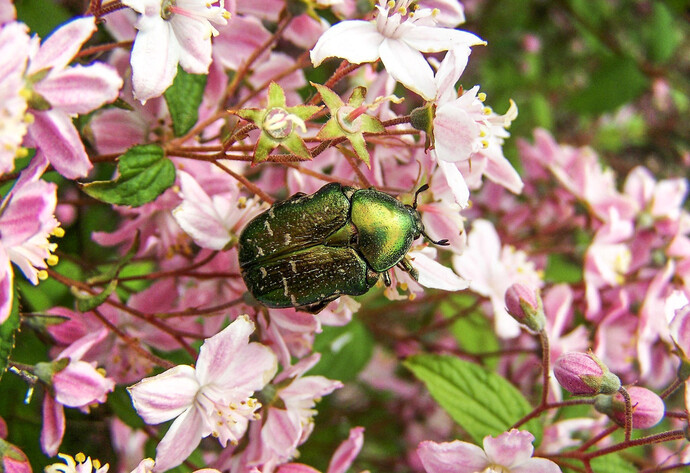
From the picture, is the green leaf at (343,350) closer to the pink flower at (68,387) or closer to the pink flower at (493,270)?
the pink flower at (493,270)

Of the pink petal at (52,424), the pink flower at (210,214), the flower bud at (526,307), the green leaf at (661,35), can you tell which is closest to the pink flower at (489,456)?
the flower bud at (526,307)

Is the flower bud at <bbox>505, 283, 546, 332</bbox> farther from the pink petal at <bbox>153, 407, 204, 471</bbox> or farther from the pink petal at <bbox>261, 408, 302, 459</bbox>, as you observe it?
the pink petal at <bbox>153, 407, 204, 471</bbox>

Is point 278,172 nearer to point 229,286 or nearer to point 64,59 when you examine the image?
point 229,286

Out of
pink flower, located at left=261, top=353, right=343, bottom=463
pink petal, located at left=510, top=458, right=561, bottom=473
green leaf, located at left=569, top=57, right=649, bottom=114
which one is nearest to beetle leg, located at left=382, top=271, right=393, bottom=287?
pink flower, located at left=261, top=353, right=343, bottom=463

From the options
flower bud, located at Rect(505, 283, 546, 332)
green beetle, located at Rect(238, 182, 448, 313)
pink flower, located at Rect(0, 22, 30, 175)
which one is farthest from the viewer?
flower bud, located at Rect(505, 283, 546, 332)

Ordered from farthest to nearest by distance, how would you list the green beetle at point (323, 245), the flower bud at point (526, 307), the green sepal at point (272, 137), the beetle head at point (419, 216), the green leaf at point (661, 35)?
1. the green leaf at point (661, 35)
2. the flower bud at point (526, 307)
3. the beetle head at point (419, 216)
4. the green beetle at point (323, 245)
5. the green sepal at point (272, 137)

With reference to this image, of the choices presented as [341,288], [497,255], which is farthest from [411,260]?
[497,255]
